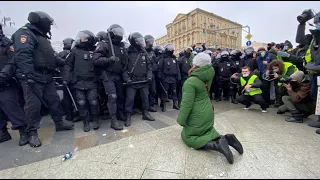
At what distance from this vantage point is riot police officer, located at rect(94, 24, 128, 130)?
364 centimetres

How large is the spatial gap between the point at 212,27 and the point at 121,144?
1397 inches

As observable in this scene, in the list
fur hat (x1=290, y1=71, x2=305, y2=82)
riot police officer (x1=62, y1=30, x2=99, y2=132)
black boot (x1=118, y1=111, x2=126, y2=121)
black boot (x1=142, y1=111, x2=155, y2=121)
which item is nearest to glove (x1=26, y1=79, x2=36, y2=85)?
riot police officer (x1=62, y1=30, x2=99, y2=132)

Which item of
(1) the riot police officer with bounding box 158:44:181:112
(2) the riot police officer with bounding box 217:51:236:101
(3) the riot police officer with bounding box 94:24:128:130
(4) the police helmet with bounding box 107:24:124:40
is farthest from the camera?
(2) the riot police officer with bounding box 217:51:236:101

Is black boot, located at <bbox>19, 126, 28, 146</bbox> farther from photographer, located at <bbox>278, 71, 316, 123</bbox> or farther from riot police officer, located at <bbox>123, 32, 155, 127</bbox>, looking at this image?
photographer, located at <bbox>278, 71, 316, 123</bbox>

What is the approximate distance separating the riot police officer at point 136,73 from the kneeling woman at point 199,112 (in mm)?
1707

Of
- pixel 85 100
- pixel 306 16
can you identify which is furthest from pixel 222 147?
pixel 306 16

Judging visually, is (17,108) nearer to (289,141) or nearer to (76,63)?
(76,63)

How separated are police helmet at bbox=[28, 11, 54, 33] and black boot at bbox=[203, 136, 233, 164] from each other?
136 inches

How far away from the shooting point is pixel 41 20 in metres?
3.17

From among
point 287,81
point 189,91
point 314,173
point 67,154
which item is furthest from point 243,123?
point 67,154

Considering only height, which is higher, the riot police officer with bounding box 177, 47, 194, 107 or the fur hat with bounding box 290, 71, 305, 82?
the riot police officer with bounding box 177, 47, 194, 107

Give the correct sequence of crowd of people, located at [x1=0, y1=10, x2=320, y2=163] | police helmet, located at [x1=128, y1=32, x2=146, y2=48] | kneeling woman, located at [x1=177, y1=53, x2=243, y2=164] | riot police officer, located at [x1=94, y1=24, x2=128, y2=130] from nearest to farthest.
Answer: kneeling woman, located at [x1=177, y1=53, x2=243, y2=164]
crowd of people, located at [x1=0, y1=10, x2=320, y2=163]
riot police officer, located at [x1=94, y1=24, x2=128, y2=130]
police helmet, located at [x1=128, y1=32, x2=146, y2=48]

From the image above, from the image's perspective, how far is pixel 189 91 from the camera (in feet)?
8.50

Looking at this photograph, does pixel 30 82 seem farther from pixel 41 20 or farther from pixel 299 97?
pixel 299 97
